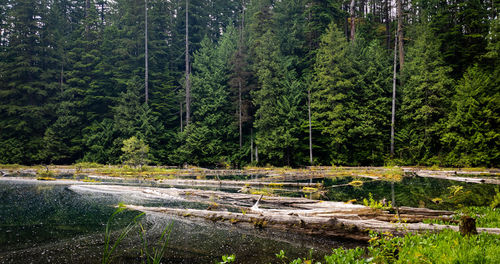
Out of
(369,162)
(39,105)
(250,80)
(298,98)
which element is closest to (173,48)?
(250,80)

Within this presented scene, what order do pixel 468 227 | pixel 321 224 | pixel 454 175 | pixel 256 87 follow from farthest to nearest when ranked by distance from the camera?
pixel 256 87, pixel 454 175, pixel 321 224, pixel 468 227

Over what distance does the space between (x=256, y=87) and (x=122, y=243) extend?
31841 mm

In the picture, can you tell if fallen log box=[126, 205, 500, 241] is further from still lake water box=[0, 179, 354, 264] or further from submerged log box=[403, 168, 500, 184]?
submerged log box=[403, 168, 500, 184]

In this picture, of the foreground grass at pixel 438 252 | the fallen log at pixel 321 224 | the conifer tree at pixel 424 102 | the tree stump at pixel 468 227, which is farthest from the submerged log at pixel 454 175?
the foreground grass at pixel 438 252

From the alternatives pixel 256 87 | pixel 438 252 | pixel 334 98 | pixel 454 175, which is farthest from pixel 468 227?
pixel 256 87

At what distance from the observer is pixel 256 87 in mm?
36719

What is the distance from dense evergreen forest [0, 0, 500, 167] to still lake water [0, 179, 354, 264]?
23044 millimetres

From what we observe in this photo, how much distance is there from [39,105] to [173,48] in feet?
71.9

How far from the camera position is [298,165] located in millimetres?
30859

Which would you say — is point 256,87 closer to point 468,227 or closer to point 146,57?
point 146,57

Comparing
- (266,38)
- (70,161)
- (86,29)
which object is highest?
(86,29)

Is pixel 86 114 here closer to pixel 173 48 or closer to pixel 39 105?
pixel 39 105

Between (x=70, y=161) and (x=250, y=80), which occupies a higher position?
(x=250, y=80)

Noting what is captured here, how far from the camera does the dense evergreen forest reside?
2725cm
